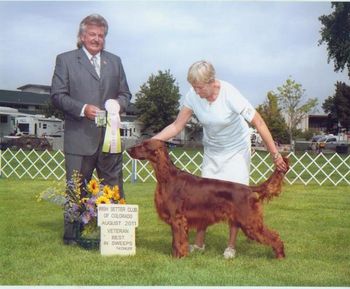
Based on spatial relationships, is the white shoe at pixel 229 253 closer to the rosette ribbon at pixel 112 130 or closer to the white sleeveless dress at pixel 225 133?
the white sleeveless dress at pixel 225 133

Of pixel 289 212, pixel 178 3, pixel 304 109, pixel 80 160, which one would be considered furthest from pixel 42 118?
pixel 289 212

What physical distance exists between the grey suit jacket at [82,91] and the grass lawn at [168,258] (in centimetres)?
69

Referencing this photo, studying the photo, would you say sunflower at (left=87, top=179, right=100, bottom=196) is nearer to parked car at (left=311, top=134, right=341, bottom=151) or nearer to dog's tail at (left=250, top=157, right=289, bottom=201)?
dog's tail at (left=250, top=157, right=289, bottom=201)

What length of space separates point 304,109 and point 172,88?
880mm

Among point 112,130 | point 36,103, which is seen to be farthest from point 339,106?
point 36,103

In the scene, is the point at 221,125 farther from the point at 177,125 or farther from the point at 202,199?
the point at 202,199

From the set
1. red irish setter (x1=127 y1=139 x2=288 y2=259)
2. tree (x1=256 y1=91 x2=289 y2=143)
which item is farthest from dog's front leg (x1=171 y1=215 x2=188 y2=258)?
tree (x1=256 y1=91 x2=289 y2=143)

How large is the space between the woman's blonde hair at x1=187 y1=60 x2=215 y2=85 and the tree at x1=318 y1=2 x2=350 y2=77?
82 cm

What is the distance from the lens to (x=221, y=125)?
3.10 metres

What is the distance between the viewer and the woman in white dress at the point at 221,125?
9.78 ft

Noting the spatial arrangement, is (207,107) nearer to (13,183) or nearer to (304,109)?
(304,109)

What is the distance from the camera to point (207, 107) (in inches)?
122

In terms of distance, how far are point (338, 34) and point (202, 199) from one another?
4.33 ft

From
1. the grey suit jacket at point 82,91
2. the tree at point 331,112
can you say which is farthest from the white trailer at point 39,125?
the tree at point 331,112
